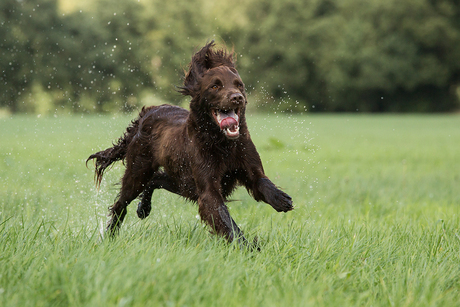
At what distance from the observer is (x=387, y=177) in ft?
26.4

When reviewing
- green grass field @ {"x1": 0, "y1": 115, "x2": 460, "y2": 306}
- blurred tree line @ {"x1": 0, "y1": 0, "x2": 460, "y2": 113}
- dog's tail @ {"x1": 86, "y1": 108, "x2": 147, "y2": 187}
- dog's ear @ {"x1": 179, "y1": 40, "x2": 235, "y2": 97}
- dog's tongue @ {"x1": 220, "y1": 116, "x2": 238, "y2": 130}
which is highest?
blurred tree line @ {"x1": 0, "y1": 0, "x2": 460, "y2": 113}

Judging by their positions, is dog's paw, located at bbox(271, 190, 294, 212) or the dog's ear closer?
dog's paw, located at bbox(271, 190, 294, 212)

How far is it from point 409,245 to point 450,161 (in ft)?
25.9

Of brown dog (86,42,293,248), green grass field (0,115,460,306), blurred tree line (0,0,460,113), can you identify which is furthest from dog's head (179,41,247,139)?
blurred tree line (0,0,460,113)

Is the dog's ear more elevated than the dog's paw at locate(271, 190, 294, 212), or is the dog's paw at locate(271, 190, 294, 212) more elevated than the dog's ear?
the dog's ear

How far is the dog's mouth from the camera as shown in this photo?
3.32 meters

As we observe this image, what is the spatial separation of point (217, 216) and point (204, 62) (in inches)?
50.7

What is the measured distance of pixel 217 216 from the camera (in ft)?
11.0

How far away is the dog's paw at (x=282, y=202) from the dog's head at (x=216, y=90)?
1.69 ft

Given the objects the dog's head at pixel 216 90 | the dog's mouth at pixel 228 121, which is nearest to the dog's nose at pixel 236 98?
the dog's head at pixel 216 90

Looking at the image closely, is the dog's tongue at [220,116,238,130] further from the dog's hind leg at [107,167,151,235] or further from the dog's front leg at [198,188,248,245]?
the dog's hind leg at [107,167,151,235]

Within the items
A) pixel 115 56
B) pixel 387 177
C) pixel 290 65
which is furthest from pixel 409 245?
pixel 290 65

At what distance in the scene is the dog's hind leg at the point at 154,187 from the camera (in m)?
4.32

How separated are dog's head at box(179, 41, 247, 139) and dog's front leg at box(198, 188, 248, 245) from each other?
46 centimetres
